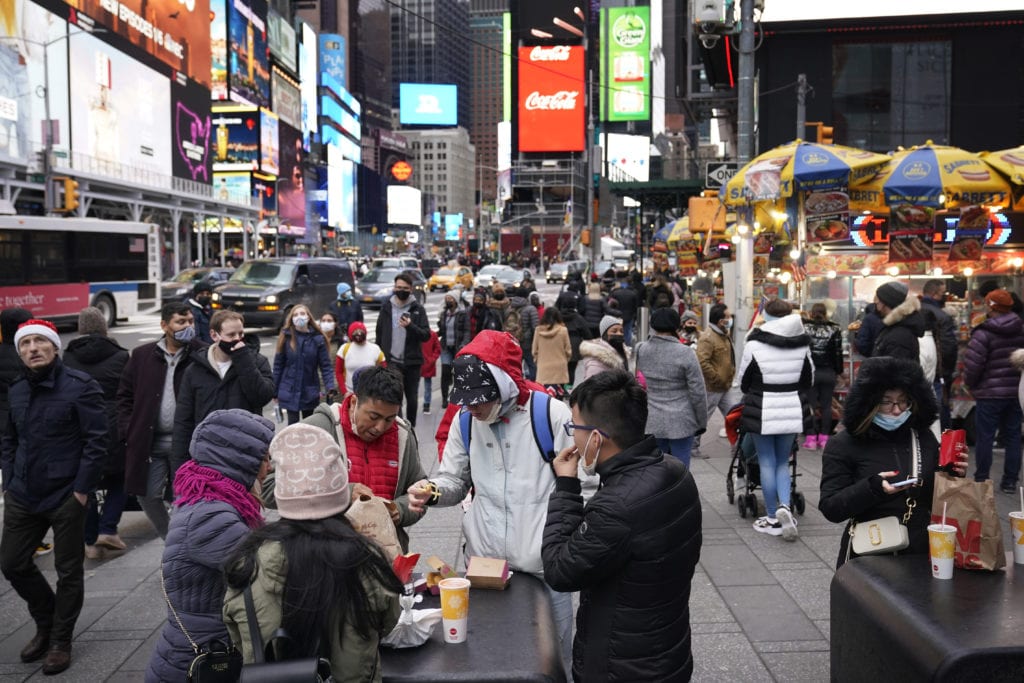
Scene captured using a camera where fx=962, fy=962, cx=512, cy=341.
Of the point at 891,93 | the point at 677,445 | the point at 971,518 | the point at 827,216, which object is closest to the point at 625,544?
the point at 971,518

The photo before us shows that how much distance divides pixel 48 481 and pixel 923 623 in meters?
4.53

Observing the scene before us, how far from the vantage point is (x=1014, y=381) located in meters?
9.18

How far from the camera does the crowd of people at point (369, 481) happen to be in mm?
2814

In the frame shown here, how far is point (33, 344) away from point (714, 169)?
12.9m

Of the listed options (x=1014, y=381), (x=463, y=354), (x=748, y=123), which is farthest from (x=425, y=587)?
(x=748, y=123)

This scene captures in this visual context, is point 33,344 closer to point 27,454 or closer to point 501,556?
point 27,454

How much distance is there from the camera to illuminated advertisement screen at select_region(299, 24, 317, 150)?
127 meters

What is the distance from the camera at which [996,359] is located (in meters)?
9.21

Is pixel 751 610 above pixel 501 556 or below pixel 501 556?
below

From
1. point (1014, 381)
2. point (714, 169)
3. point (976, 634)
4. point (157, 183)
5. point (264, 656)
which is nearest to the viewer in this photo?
point (264, 656)

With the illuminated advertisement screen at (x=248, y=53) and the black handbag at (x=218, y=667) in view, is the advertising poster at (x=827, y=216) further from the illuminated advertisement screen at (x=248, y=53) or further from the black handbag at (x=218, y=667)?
the illuminated advertisement screen at (x=248, y=53)

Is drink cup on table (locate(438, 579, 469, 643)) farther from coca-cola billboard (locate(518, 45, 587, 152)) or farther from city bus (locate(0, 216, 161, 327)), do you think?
coca-cola billboard (locate(518, 45, 587, 152))

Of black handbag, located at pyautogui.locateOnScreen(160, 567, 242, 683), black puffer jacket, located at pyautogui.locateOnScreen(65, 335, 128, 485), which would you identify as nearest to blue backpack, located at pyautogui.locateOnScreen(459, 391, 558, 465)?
black handbag, located at pyautogui.locateOnScreen(160, 567, 242, 683)

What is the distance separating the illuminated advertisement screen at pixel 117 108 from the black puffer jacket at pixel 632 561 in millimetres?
53497
